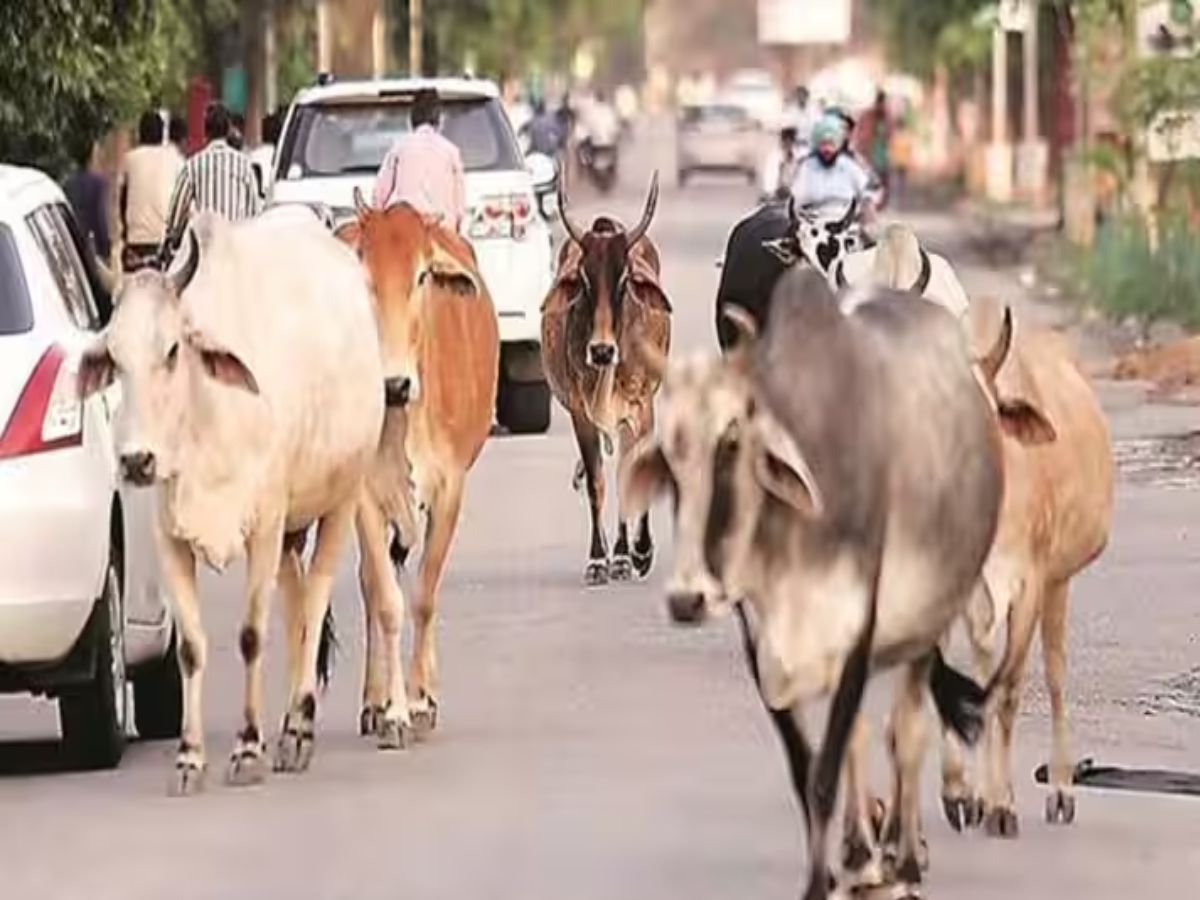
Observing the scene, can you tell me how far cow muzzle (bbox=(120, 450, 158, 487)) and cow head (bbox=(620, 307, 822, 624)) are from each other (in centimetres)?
306

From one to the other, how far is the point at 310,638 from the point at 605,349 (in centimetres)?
543

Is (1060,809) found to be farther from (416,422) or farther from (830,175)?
(830,175)

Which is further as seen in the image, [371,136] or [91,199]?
[91,199]

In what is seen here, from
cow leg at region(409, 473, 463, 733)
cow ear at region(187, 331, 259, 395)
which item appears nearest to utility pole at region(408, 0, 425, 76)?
cow leg at region(409, 473, 463, 733)

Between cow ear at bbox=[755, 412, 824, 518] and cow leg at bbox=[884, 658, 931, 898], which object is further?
cow leg at bbox=[884, 658, 931, 898]

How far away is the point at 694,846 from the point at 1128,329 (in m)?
22.3

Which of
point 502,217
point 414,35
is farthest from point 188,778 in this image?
point 414,35

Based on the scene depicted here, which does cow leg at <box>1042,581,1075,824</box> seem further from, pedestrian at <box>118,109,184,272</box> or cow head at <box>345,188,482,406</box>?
pedestrian at <box>118,109,184,272</box>

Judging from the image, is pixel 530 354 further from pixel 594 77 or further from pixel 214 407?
pixel 594 77

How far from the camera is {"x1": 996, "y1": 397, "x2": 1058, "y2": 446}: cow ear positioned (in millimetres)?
12188

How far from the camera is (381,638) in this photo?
14570mm

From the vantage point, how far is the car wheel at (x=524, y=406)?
88.9 ft

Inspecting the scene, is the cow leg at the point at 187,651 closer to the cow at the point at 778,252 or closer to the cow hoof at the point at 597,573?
the cow at the point at 778,252

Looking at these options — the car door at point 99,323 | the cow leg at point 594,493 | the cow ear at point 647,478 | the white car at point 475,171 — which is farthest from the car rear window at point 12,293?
the white car at point 475,171
